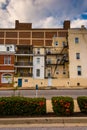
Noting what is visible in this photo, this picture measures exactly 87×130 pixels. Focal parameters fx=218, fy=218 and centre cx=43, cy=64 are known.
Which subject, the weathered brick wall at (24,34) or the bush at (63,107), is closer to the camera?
the bush at (63,107)

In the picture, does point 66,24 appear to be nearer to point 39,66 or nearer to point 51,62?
point 51,62

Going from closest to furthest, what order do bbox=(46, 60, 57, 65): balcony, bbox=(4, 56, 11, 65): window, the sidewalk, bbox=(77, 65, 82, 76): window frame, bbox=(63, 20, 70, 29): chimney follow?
the sidewalk
bbox=(4, 56, 11, 65): window
bbox=(77, 65, 82, 76): window frame
bbox=(46, 60, 57, 65): balcony
bbox=(63, 20, 70, 29): chimney

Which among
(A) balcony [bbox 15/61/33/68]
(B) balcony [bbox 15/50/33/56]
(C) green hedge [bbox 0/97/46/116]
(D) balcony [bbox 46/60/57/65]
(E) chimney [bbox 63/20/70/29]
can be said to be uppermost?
(E) chimney [bbox 63/20/70/29]

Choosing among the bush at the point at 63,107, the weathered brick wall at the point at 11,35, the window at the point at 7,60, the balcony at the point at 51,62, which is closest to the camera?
the bush at the point at 63,107

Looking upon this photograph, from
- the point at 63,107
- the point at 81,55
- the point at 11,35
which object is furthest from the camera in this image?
the point at 11,35

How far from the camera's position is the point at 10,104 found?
9.44 meters

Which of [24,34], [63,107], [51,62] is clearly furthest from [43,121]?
[24,34]

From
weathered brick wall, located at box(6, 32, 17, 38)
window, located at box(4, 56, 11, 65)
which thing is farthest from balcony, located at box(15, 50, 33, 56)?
weathered brick wall, located at box(6, 32, 17, 38)

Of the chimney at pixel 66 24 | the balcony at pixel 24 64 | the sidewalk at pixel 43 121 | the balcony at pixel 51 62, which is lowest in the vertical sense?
the sidewalk at pixel 43 121

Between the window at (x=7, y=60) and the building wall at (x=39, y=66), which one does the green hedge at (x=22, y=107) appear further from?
the building wall at (x=39, y=66)

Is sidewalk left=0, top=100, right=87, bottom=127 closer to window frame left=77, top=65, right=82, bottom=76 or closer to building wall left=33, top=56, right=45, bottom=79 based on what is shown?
window frame left=77, top=65, right=82, bottom=76

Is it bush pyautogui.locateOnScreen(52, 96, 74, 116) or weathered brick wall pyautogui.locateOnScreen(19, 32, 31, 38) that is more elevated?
weathered brick wall pyautogui.locateOnScreen(19, 32, 31, 38)

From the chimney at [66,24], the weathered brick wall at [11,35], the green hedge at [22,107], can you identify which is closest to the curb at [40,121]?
the green hedge at [22,107]

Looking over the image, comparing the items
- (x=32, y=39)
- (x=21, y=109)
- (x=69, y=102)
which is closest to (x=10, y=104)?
(x=21, y=109)
